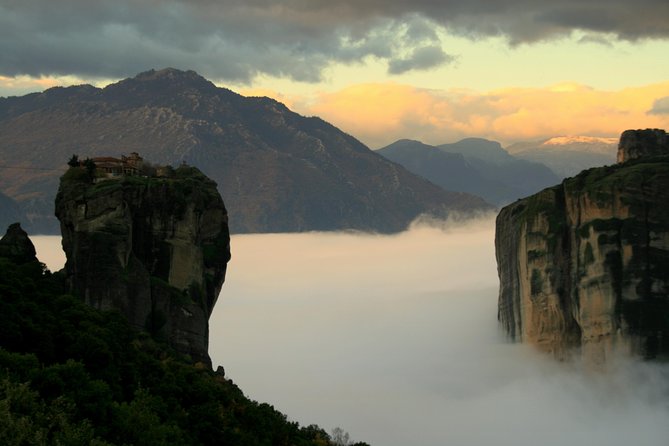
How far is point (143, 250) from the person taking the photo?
513 feet

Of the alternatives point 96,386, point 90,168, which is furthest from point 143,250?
point 96,386

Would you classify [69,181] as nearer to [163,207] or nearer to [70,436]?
[163,207]

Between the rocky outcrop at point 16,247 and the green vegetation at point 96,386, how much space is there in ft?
14.2

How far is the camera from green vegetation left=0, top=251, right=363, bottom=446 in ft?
305

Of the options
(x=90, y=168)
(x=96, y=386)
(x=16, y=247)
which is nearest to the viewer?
(x=96, y=386)

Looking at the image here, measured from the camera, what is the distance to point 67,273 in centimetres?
15038

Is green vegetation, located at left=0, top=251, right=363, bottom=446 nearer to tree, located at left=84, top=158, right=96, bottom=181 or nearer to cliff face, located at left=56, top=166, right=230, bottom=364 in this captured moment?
cliff face, located at left=56, top=166, right=230, bottom=364

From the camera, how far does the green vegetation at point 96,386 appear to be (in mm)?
93000

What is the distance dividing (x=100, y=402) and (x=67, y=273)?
5082cm

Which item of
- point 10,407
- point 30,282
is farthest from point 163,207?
point 10,407

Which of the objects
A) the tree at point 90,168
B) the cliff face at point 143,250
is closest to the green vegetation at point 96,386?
the cliff face at point 143,250

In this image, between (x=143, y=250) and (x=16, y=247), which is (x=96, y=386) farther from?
(x=16, y=247)

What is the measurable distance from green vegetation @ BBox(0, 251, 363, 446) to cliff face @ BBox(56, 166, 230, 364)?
497 centimetres

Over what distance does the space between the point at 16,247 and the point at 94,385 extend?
2220 inches
